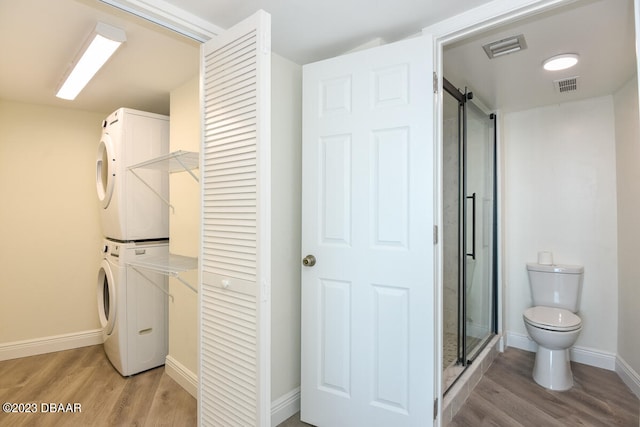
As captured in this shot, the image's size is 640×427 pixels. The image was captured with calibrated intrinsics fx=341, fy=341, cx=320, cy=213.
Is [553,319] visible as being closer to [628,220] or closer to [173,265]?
[628,220]

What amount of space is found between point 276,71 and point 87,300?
2904 millimetres

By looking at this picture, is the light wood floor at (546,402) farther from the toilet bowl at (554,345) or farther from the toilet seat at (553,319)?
the toilet seat at (553,319)

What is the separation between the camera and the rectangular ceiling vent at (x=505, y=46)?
1883 mm

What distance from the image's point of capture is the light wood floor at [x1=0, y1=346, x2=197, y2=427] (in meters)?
2.07

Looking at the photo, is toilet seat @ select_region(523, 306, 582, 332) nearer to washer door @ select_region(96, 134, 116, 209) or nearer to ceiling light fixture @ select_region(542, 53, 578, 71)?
ceiling light fixture @ select_region(542, 53, 578, 71)

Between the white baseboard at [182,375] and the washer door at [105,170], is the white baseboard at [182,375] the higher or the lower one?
the lower one

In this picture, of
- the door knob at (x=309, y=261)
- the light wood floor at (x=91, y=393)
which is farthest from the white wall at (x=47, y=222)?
the door knob at (x=309, y=261)

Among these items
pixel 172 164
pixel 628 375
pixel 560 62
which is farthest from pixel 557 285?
pixel 172 164

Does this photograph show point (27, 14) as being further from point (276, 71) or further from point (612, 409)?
point (612, 409)

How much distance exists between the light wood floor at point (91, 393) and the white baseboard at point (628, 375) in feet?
9.63

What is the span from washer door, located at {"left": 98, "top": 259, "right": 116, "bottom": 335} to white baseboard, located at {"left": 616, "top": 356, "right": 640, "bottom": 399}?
3.79 metres

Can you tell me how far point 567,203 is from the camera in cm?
294

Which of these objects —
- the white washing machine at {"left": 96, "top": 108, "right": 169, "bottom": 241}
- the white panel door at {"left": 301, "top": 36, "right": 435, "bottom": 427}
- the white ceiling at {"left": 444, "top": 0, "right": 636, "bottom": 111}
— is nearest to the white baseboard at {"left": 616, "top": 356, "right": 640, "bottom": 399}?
the white panel door at {"left": 301, "top": 36, "right": 435, "bottom": 427}

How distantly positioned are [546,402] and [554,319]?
0.59 m
